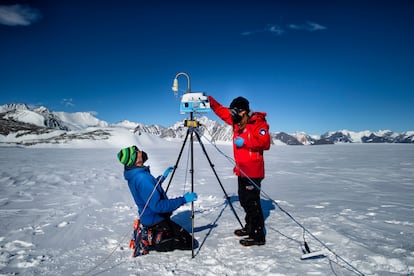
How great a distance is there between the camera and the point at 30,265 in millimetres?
3348

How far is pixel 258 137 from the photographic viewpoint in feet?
12.0

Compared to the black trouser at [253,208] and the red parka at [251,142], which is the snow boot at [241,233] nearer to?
the black trouser at [253,208]

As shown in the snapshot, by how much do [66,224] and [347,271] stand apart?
16.9ft

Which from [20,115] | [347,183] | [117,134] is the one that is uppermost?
[20,115]

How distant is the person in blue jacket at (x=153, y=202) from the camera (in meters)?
3.45

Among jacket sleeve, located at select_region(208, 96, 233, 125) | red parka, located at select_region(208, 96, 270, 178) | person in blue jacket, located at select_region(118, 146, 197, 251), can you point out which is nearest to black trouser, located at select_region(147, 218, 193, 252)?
person in blue jacket, located at select_region(118, 146, 197, 251)

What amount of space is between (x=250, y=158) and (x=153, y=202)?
169 centimetres

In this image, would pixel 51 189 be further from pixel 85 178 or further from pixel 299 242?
pixel 299 242

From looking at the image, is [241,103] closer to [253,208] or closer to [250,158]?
[250,158]

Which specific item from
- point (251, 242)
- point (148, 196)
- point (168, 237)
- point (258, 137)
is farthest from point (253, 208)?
point (148, 196)

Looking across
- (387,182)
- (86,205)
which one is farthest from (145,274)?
(387,182)

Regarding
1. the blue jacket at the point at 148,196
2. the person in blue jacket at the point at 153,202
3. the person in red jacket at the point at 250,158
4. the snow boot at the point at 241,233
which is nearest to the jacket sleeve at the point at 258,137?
the person in red jacket at the point at 250,158

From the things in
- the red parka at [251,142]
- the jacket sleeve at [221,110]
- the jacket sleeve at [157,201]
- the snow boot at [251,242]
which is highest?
the jacket sleeve at [221,110]

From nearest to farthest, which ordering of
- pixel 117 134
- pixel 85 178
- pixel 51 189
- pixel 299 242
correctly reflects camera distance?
pixel 299 242, pixel 51 189, pixel 85 178, pixel 117 134
